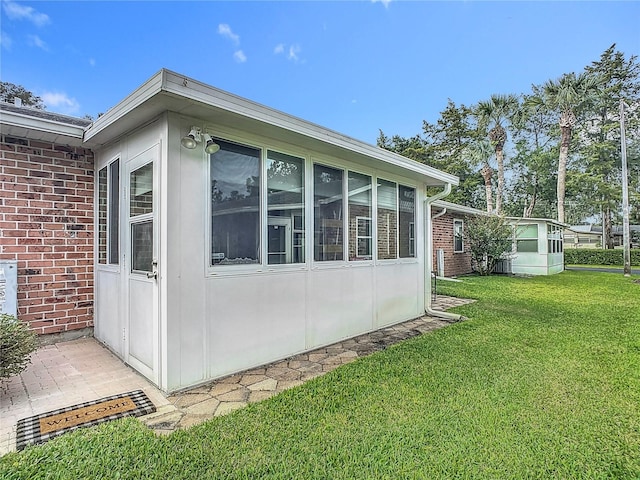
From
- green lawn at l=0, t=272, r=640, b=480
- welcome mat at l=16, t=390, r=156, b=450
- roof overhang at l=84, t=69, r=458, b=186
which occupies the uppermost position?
roof overhang at l=84, t=69, r=458, b=186

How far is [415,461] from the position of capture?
2.18m

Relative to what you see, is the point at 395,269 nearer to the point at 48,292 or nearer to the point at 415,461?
the point at 415,461

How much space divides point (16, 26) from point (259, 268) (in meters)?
9.89

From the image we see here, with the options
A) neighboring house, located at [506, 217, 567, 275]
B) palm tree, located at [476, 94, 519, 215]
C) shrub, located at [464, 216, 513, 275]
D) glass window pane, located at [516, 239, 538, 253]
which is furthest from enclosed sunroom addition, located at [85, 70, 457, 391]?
palm tree, located at [476, 94, 519, 215]

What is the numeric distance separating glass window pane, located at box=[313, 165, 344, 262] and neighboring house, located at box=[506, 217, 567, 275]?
11820mm

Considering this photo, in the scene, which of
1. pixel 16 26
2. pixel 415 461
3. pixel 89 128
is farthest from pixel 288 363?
pixel 16 26

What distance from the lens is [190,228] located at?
3.24 metres

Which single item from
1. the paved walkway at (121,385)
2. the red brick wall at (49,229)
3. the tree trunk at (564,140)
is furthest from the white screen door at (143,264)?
the tree trunk at (564,140)

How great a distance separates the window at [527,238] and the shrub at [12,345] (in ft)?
54.1

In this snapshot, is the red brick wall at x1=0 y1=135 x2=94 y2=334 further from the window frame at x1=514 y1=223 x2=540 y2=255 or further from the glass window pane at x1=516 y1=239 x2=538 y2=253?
the glass window pane at x1=516 y1=239 x2=538 y2=253

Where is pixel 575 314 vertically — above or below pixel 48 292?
below

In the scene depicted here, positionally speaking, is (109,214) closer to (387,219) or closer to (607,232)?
(387,219)

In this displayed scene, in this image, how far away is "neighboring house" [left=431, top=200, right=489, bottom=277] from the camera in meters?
12.5

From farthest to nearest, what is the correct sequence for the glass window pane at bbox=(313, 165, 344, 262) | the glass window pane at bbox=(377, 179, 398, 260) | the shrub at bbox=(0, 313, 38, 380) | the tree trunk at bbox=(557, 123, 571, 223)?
the tree trunk at bbox=(557, 123, 571, 223), the glass window pane at bbox=(377, 179, 398, 260), the glass window pane at bbox=(313, 165, 344, 262), the shrub at bbox=(0, 313, 38, 380)
